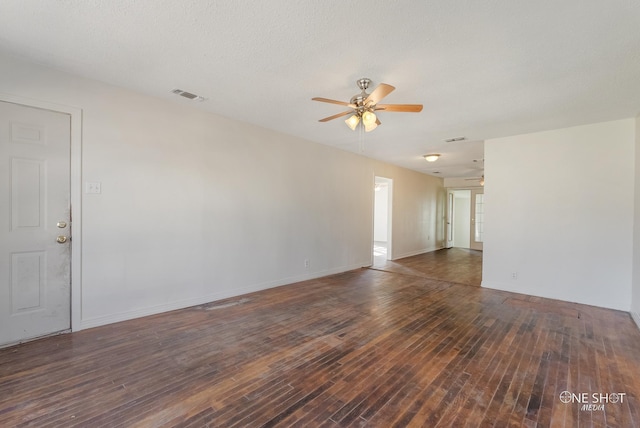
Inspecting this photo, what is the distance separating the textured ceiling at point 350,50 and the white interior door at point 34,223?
619 mm

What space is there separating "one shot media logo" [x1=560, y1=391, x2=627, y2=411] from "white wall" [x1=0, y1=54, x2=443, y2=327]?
11.9 feet

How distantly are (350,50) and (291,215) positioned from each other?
3.02 metres

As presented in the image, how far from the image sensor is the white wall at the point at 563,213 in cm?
372

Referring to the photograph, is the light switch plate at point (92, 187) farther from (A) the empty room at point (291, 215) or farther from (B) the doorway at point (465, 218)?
(B) the doorway at point (465, 218)

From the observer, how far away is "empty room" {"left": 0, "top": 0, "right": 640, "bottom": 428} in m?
1.84

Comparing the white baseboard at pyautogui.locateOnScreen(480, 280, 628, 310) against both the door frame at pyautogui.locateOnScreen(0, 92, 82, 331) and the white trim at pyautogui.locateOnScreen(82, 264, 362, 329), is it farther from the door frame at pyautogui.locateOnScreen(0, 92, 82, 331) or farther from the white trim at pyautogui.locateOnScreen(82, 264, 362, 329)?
the door frame at pyautogui.locateOnScreen(0, 92, 82, 331)

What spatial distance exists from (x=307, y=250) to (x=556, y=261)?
3.90 m

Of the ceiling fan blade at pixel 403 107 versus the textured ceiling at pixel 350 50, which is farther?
the ceiling fan blade at pixel 403 107

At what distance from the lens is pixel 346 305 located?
3732 mm

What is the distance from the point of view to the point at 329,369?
2.21m

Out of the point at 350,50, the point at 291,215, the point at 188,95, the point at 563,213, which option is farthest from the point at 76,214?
the point at 563,213

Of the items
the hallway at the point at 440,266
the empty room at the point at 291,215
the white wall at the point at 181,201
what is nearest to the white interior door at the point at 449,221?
the hallway at the point at 440,266

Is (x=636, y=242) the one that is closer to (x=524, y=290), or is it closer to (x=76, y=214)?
(x=524, y=290)

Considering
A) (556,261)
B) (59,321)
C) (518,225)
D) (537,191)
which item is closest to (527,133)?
(537,191)
